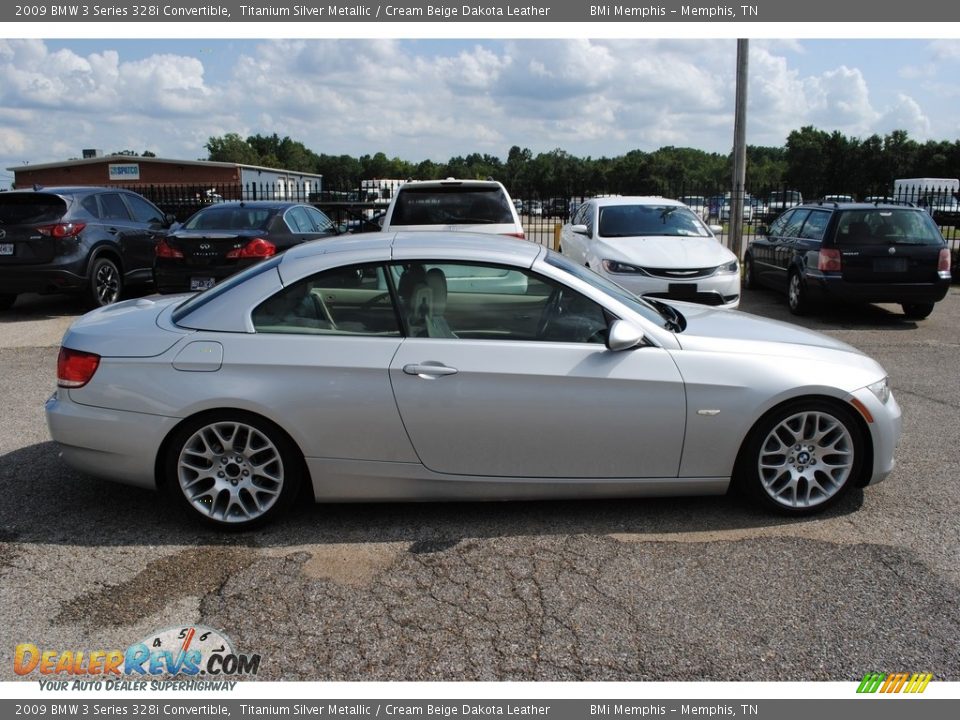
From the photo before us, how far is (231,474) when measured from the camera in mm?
4344

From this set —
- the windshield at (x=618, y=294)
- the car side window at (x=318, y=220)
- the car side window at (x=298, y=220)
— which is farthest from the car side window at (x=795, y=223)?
the windshield at (x=618, y=294)

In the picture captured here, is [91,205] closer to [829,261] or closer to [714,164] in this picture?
[829,261]

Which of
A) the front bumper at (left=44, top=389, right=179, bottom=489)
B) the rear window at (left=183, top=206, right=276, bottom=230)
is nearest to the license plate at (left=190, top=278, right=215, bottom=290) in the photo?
the rear window at (left=183, top=206, right=276, bottom=230)

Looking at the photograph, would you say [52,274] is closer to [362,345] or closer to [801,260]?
[362,345]

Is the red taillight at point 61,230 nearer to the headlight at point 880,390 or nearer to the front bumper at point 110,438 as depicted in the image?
the front bumper at point 110,438

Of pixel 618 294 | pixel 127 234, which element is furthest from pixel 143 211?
pixel 618 294

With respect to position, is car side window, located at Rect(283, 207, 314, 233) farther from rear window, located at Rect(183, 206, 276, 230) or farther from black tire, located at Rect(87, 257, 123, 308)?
black tire, located at Rect(87, 257, 123, 308)

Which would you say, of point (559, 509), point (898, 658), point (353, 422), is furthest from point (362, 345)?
point (898, 658)

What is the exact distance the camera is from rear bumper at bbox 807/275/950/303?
35.4 ft

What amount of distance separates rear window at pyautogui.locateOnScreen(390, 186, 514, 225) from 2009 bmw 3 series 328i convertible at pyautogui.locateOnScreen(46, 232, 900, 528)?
213 inches

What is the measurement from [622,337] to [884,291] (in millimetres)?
8020

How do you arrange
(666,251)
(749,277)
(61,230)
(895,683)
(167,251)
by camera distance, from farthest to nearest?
(749,277)
(61,230)
(167,251)
(666,251)
(895,683)

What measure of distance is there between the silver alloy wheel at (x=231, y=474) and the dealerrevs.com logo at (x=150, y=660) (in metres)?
1.01

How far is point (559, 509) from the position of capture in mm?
4688
